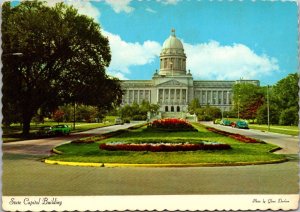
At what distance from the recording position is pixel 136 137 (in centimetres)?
1667

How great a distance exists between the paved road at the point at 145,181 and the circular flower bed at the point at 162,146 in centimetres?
242

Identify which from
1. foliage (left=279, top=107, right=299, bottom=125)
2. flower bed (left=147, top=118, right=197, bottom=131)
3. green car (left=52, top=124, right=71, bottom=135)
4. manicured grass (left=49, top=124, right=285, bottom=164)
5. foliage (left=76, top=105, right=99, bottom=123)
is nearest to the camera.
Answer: foliage (left=279, top=107, right=299, bottom=125)

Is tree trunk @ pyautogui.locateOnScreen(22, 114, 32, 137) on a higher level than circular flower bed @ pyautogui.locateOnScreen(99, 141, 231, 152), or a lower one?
higher

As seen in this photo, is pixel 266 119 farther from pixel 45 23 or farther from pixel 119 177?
pixel 119 177

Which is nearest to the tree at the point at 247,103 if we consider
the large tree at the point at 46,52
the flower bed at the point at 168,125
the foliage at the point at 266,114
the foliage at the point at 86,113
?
the foliage at the point at 266,114

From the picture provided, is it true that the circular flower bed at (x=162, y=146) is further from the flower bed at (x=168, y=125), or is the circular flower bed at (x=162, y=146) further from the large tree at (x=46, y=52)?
the flower bed at (x=168, y=125)

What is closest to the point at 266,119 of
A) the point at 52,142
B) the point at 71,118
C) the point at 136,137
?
the point at 136,137

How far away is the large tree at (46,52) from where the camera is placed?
57.6 feet

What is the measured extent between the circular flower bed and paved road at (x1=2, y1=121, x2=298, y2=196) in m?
2.42

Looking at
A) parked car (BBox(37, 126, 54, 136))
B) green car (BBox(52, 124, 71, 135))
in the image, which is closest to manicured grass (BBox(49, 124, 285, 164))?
parked car (BBox(37, 126, 54, 136))

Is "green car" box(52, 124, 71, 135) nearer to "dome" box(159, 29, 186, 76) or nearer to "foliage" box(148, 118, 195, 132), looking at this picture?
"foliage" box(148, 118, 195, 132)

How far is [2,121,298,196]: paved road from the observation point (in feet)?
28.9

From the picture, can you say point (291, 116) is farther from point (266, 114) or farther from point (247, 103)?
point (266, 114)

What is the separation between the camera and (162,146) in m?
14.2
